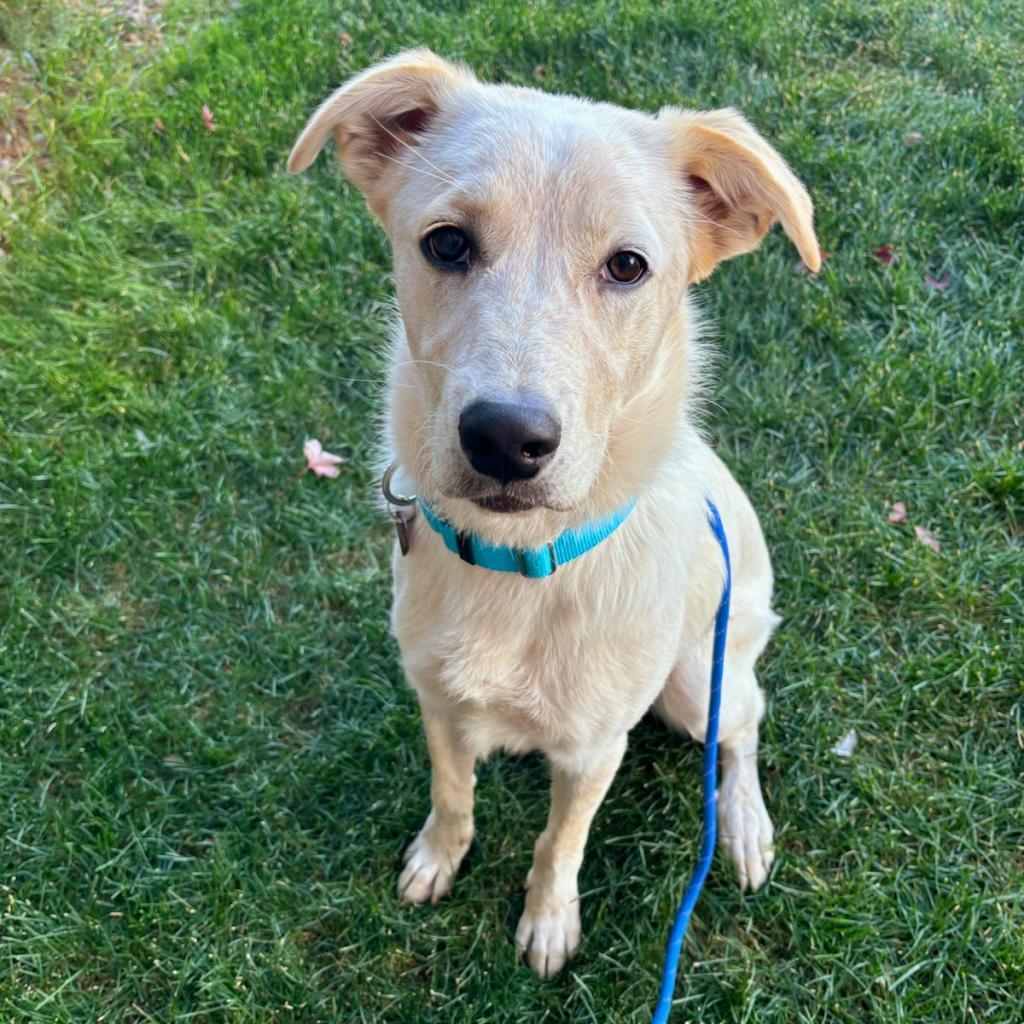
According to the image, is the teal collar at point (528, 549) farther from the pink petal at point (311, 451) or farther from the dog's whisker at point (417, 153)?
the pink petal at point (311, 451)

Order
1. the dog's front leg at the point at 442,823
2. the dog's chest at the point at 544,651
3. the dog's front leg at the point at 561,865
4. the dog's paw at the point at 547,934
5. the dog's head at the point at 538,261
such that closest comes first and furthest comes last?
the dog's head at the point at 538,261 < the dog's chest at the point at 544,651 < the dog's front leg at the point at 561,865 < the dog's front leg at the point at 442,823 < the dog's paw at the point at 547,934

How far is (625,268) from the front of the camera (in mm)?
2170

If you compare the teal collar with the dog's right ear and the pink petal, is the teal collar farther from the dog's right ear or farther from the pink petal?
the pink petal

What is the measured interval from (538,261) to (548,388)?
0.36 m

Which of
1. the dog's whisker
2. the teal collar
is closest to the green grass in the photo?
the teal collar

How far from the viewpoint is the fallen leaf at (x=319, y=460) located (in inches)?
165

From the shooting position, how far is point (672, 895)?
3152 mm

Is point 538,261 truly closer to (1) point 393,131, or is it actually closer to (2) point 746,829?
(1) point 393,131

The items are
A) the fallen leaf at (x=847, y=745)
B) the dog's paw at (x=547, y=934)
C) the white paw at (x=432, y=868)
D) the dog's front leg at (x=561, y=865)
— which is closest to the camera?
the dog's front leg at (x=561, y=865)

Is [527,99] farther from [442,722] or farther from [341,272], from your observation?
[341,272]

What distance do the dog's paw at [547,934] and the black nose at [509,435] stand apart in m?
1.75

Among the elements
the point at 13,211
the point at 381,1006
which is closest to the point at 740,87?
the point at 13,211

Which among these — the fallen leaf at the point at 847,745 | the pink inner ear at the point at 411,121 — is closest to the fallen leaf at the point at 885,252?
the fallen leaf at the point at 847,745

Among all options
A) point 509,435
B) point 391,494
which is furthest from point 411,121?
point 509,435
